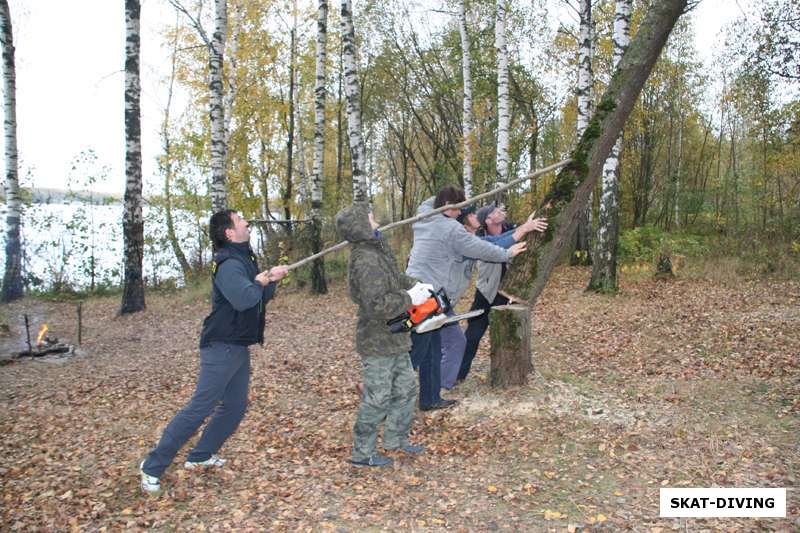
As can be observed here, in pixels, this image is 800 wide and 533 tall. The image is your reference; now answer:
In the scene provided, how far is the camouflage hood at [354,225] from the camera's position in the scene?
4.36m

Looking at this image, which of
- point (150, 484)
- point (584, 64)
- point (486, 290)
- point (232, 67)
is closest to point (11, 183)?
point (232, 67)

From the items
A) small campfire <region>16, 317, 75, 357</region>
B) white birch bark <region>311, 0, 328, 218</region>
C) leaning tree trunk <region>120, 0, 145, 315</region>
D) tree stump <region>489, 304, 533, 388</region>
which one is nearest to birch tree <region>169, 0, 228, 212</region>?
leaning tree trunk <region>120, 0, 145, 315</region>

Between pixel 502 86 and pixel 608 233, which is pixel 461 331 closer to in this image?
pixel 608 233

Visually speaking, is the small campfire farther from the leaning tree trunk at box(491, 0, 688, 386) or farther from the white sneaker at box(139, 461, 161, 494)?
the leaning tree trunk at box(491, 0, 688, 386)

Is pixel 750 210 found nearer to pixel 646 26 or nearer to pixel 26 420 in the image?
pixel 646 26

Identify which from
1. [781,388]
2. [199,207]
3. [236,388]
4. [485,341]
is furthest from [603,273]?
[199,207]

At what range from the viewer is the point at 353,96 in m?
13.0

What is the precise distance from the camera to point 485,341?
8906 millimetres

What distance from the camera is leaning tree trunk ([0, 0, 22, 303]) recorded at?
13500 millimetres

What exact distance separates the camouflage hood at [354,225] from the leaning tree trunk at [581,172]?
2.12m

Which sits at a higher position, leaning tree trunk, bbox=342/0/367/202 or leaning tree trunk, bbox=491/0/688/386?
leaning tree trunk, bbox=342/0/367/202

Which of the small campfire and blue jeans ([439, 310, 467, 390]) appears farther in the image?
the small campfire

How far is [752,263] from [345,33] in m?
11.3

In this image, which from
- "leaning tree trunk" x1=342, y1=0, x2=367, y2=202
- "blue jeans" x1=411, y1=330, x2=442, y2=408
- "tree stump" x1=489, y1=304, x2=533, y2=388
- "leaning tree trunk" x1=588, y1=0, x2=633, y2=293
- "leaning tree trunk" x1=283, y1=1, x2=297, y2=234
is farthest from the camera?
"leaning tree trunk" x1=283, y1=1, x2=297, y2=234
